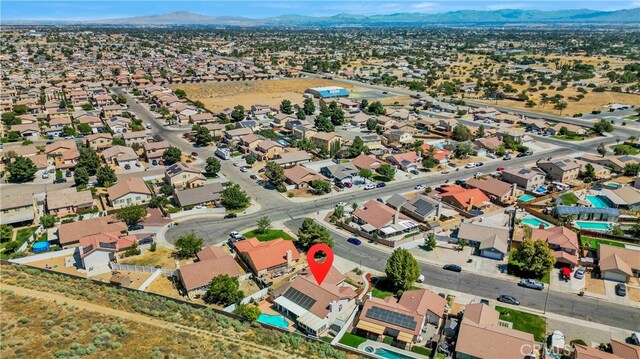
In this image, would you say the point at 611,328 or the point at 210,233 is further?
the point at 210,233

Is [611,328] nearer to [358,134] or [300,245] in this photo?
[300,245]

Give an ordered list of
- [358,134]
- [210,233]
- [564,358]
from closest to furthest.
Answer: [564,358], [210,233], [358,134]

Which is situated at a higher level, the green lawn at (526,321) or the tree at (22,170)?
the tree at (22,170)

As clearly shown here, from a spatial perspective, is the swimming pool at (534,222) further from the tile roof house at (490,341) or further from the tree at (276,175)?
the tree at (276,175)

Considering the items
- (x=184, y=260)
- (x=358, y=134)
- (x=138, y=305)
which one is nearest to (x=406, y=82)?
(x=358, y=134)

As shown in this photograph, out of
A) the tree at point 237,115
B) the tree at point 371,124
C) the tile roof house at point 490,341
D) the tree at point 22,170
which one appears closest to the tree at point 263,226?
the tile roof house at point 490,341

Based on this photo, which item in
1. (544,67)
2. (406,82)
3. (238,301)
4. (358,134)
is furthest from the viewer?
(544,67)
